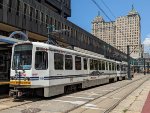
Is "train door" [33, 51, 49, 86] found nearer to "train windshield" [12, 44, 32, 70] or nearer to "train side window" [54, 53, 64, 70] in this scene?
"train windshield" [12, 44, 32, 70]

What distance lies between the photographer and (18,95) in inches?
639

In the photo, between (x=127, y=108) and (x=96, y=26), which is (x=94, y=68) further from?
(x=96, y=26)

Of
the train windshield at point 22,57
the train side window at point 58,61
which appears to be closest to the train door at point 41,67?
the train windshield at point 22,57

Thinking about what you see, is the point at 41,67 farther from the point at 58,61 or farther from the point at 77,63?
the point at 77,63

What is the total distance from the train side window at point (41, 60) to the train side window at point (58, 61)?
1051 millimetres

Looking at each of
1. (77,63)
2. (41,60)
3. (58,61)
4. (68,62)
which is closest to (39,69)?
(41,60)

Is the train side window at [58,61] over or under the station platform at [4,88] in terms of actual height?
over

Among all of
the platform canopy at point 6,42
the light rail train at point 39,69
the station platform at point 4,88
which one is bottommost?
the station platform at point 4,88

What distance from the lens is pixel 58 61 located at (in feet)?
59.2

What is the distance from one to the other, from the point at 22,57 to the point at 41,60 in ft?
3.55

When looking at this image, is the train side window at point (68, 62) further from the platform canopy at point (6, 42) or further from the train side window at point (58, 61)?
the platform canopy at point (6, 42)

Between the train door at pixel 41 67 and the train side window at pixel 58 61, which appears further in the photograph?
the train side window at pixel 58 61

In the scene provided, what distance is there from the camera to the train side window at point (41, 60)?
16423mm

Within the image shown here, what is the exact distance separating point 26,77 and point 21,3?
29.4 m
